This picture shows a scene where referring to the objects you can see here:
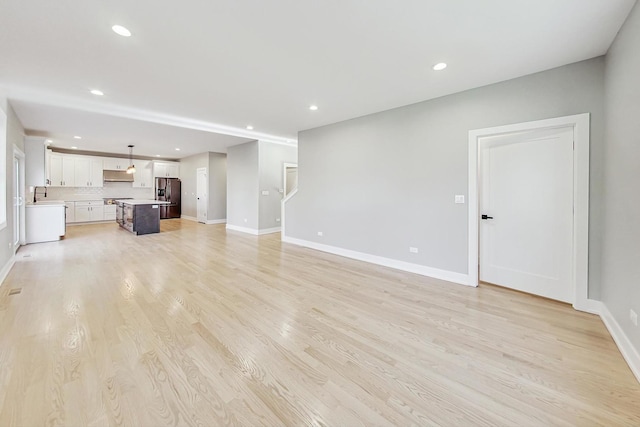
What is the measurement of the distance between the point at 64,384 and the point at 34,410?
203mm

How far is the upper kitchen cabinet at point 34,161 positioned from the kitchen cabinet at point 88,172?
327 centimetres

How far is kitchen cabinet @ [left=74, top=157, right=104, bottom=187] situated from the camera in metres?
8.86

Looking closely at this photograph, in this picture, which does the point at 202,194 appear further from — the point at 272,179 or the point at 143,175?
the point at 272,179

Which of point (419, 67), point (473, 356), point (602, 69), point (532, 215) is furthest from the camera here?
point (532, 215)

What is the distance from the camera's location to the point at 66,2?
2023 millimetres

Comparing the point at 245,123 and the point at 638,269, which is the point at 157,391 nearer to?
the point at 638,269

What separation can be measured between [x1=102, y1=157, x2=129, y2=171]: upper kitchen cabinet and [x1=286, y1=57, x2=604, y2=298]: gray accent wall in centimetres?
822

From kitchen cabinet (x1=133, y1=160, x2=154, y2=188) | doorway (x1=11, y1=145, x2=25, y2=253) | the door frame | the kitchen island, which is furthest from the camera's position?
kitchen cabinet (x1=133, y1=160, x2=154, y2=188)

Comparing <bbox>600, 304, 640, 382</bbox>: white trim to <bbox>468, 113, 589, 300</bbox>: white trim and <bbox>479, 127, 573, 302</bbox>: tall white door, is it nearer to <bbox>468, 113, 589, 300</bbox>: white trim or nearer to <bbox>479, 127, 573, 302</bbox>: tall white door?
<bbox>468, 113, 589, 300</bbox>: white trim

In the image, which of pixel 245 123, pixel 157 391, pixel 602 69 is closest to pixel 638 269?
pixel 602 69

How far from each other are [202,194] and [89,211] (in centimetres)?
383

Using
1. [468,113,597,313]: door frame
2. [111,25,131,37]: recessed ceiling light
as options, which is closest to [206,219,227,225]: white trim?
[111,25,131,37]: recessed ceiling light

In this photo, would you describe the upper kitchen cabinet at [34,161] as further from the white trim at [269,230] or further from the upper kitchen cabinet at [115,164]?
the white trim at [269,230]

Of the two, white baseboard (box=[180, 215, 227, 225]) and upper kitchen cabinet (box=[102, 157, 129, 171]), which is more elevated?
upper kitchen cabinet (box=[102, 157, 129, 171])
